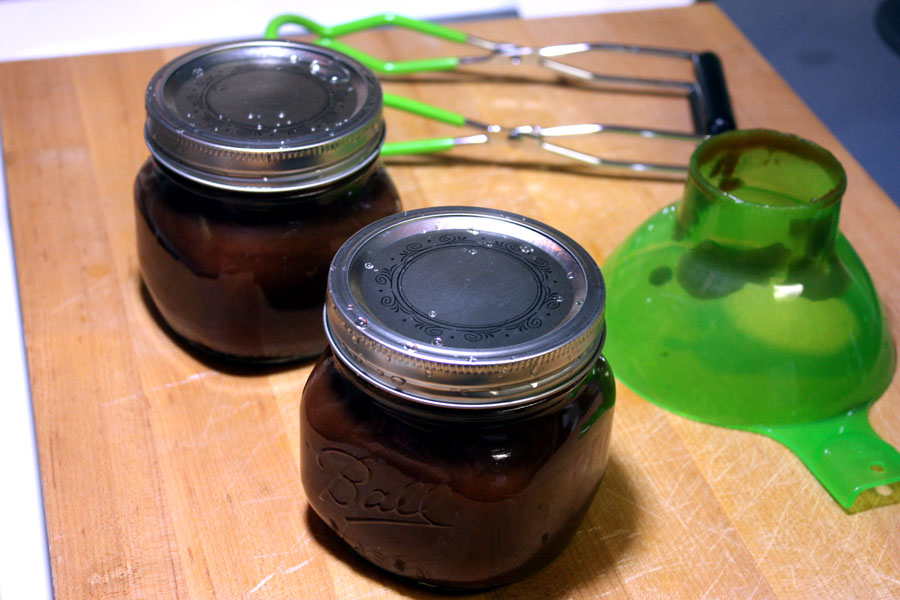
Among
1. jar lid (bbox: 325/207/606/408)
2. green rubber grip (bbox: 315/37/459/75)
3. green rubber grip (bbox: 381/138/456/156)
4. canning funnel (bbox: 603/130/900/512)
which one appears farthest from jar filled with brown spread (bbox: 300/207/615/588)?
green rubber grip (bbox: 315/37/459/75)

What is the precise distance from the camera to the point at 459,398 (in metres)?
0.45

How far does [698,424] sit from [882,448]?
0.36 feet

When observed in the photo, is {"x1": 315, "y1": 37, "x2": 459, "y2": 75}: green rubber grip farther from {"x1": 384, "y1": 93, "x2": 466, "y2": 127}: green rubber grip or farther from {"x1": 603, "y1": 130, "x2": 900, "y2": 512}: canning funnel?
{"x1": 603, "y1": 130, "x2": 900, "y2": 512}: canning funnel

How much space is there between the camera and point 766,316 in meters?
0.63

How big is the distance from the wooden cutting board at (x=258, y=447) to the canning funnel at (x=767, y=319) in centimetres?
2

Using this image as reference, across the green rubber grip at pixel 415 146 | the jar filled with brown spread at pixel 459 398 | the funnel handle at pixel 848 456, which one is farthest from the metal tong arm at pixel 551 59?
the jar filled with brown spread at pixel 459 398

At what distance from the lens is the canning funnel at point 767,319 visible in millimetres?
621

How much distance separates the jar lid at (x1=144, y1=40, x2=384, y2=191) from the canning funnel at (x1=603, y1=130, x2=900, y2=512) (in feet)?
0.69

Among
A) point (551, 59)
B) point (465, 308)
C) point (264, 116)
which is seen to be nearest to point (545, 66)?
point (551, 59)

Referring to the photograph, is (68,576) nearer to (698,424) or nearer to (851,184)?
(698,424)

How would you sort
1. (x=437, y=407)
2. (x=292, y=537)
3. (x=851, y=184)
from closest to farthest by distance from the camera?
1. (x=437, y=407)
2. (x=292, y=537)
3. (x=851, y=184)

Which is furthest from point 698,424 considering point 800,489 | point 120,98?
point 120,98

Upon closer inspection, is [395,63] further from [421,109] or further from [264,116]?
[264,116]

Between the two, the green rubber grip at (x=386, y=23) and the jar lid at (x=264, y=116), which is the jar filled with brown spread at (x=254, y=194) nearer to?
the jar lid at (x=264, y=116)
